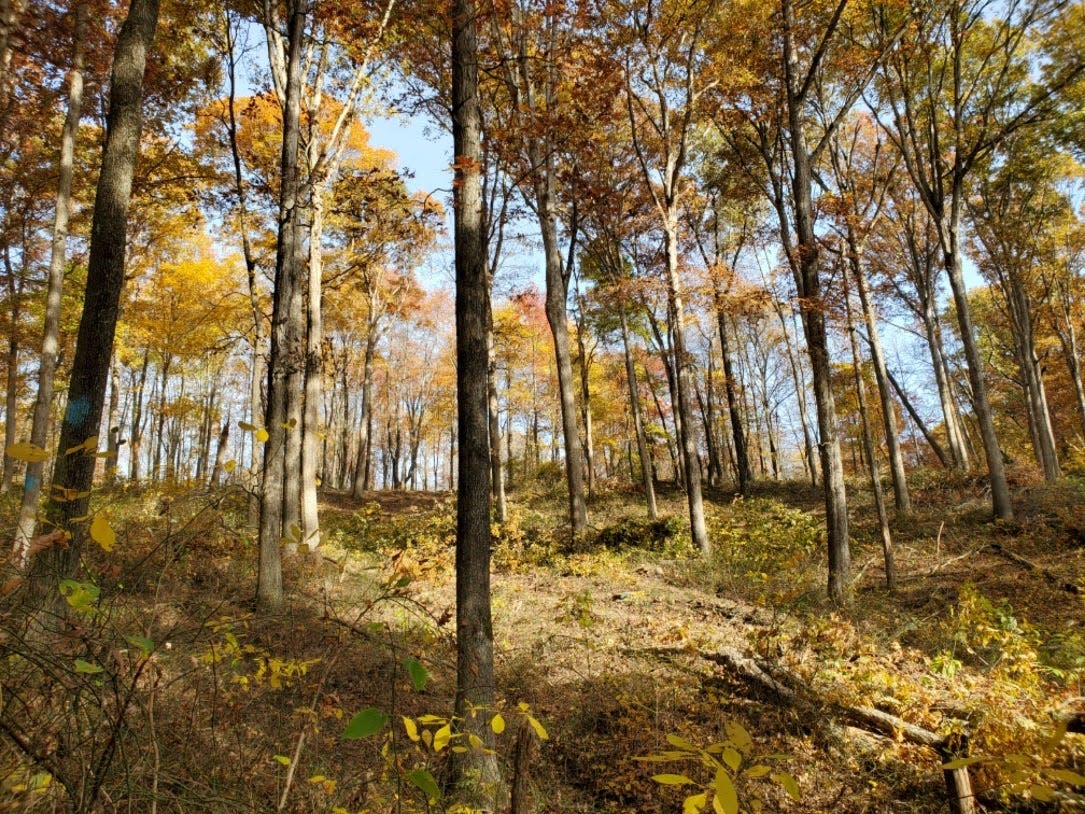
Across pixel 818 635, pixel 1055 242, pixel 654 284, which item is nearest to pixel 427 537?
pixel 654 284

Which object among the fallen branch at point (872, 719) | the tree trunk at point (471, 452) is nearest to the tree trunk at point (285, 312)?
the tree trunk at point (471, 452)

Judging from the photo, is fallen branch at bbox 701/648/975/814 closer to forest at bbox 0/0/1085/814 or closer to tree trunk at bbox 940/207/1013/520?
forest at bbox 0/0/1085/814

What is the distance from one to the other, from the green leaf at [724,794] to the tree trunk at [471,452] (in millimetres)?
2651

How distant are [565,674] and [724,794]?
536 cm

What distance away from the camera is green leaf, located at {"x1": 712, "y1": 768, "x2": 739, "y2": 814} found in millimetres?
1044

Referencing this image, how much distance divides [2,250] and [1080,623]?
21.8 meters

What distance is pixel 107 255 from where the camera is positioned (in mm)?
4641

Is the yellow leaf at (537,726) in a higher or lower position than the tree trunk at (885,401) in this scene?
lower

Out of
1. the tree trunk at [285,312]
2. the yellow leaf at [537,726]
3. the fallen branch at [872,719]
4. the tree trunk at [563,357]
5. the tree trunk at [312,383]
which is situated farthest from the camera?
the tree trunk at [563,357]

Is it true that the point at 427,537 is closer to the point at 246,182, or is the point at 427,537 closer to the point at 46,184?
the point at 246,182

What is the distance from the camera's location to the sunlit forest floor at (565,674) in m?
1.97

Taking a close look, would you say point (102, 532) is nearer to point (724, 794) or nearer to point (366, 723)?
point (366, 723)

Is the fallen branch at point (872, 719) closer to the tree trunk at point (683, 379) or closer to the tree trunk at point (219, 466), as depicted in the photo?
the tree trunk at point (219, 466)

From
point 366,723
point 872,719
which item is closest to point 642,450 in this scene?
point 872,719
